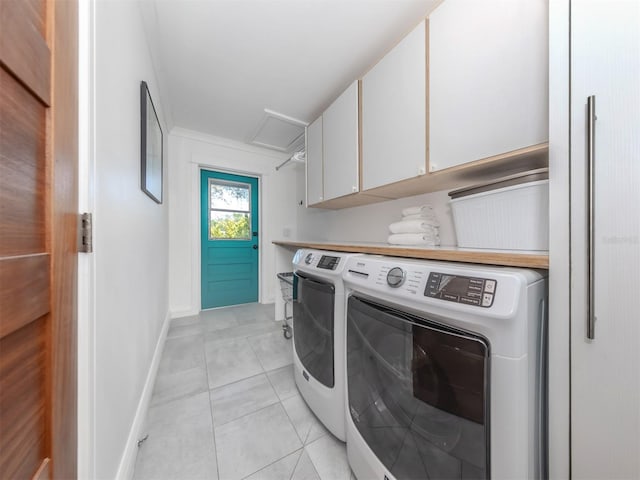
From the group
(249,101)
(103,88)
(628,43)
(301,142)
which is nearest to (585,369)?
(628,43)

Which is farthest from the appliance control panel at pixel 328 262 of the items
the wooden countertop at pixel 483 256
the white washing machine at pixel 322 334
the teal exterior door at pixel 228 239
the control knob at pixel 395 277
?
the teal exterior door at pixel 228 239

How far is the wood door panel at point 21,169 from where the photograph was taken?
1.09ft

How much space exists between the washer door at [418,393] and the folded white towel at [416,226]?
0.72 meters

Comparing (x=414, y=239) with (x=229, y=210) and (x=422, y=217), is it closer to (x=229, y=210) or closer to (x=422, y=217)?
(x=422, y=217)

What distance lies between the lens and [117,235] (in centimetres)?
89

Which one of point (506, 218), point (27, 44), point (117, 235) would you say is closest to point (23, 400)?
point (27, 44)

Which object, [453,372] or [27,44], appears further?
[453,372]

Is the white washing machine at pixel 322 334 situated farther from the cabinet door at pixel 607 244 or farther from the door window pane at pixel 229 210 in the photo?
the door window pane at pixel 229 210

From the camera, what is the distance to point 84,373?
22.8 inches

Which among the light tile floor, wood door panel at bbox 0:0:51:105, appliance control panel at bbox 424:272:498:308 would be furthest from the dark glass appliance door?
wood door panel at bbox 0:0:51:105

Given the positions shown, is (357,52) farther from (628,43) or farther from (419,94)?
(628,43)

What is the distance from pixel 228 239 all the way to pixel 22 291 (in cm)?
292

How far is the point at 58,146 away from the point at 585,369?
4.19 ft

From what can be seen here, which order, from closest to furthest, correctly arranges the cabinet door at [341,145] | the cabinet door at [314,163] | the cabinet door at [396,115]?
1. the cabinet door at [396,115]
2. the cabinet door at [341,145]
3. the cabinet door at [314,163]
